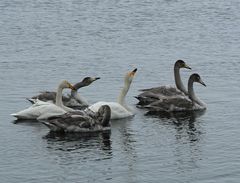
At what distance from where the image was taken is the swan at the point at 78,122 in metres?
16.9

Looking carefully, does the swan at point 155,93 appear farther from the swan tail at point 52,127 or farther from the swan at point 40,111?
the swan tail at point 52,127

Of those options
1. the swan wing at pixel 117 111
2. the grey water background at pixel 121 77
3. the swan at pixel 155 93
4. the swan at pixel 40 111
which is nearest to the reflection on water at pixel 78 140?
the grey water background at pixel 121 77

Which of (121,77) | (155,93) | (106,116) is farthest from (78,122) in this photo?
(121,77)

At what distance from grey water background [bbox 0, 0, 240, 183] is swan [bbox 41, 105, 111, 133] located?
33 centimetres

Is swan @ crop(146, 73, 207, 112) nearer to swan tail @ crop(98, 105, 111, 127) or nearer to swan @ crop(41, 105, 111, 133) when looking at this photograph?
swan tail @ crop(98, 105, 111, 127)

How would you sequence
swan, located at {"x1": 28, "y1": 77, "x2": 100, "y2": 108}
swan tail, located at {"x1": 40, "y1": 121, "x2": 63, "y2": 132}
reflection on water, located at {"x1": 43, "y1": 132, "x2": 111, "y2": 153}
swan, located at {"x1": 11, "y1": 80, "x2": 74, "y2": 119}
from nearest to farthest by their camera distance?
1. reflection on water, located at {"x1": 43, "y1": 132, "x2": 111, "y2": 153}
2. swan tail, located at {"x1": 40, "y1": 121, "x2": 63, "y2": 132}
3. swan, located at {"x1": 11, "y1": 80, "x2": 74, "y2": 119}
4. swan, located at {"x1": 28, "y1": 77, "x2": 100, "y2": 108}

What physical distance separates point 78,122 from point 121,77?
6.15m

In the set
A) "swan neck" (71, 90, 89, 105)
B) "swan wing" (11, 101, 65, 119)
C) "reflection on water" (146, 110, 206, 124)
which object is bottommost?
"reflection on water" (146, 110, 206, 124)

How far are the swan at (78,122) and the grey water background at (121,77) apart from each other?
1.08 feet

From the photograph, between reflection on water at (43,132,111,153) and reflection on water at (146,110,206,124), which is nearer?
reflection on water at (43,132,111,153)

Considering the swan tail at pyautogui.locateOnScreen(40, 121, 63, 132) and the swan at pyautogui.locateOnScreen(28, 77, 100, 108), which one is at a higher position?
the swan at pyautogui.locateOnScreen(28, 77, 100, 108)

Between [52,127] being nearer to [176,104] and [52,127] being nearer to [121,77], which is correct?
[176,104]

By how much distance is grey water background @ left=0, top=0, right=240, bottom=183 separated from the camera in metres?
14.4

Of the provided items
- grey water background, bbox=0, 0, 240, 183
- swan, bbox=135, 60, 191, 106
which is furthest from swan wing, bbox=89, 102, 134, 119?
swan, bbox=135, 60, 191, 106
